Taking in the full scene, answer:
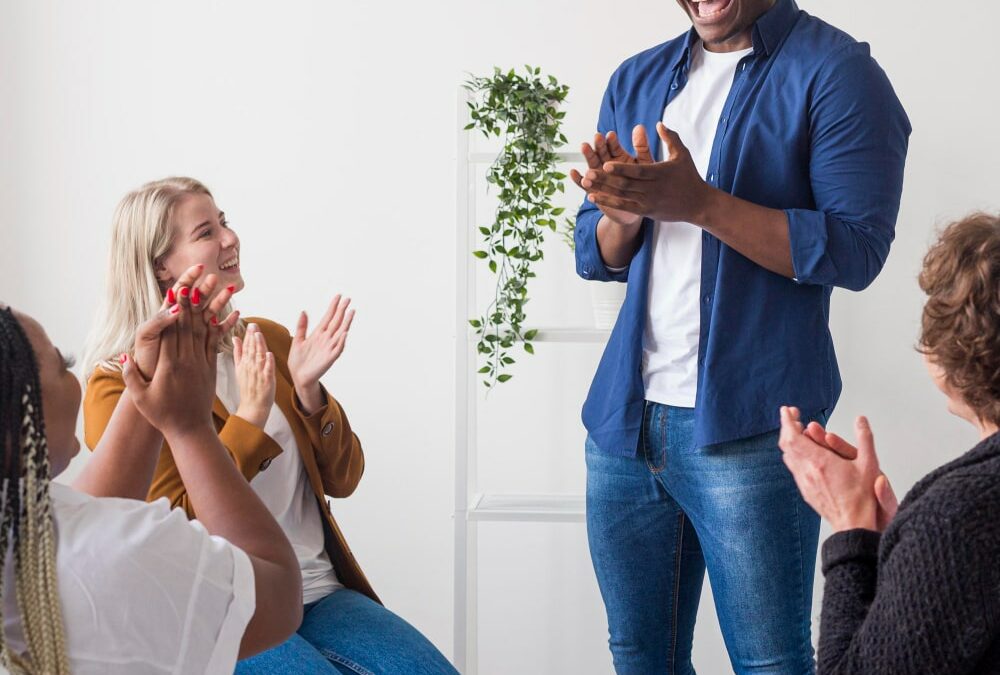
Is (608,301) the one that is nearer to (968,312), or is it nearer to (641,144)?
(641,144)

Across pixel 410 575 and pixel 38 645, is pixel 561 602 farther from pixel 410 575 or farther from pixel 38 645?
pixel 38 645

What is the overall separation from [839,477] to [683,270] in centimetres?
49

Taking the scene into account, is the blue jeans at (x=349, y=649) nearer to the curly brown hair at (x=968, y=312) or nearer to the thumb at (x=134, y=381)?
the thumb at (x=134, y=381)

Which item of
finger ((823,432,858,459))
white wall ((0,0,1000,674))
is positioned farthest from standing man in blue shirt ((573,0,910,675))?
white wall ((0,0,1000,674))

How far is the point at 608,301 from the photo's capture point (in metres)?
2.25

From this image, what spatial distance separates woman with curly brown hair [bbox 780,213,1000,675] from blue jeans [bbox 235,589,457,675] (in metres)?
0.64

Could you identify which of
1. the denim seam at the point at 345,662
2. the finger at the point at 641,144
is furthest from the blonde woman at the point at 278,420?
the finger at the point at 641,144

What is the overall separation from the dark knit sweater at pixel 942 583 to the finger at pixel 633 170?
55 centimetres

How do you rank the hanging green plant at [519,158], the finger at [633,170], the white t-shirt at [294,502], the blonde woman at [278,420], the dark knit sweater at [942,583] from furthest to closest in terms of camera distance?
the hanging green plant at [519,158] < the white t-shirt at [294,502] < the blonde woman at [278,420] < the finger at [633,170] < the dark knit sweater at [942,583]

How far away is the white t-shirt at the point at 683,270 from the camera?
156 centimetres

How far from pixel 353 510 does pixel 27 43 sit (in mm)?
1440

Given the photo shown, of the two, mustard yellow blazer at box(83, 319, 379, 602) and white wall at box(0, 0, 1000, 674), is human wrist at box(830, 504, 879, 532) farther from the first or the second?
white wall at box(0, 0, 1000, 674)

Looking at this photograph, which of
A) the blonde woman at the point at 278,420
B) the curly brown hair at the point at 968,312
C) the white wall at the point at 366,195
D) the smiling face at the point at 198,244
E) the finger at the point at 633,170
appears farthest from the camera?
the white wall at the point at 366,195

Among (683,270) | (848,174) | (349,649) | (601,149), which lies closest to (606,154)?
(601,149)
